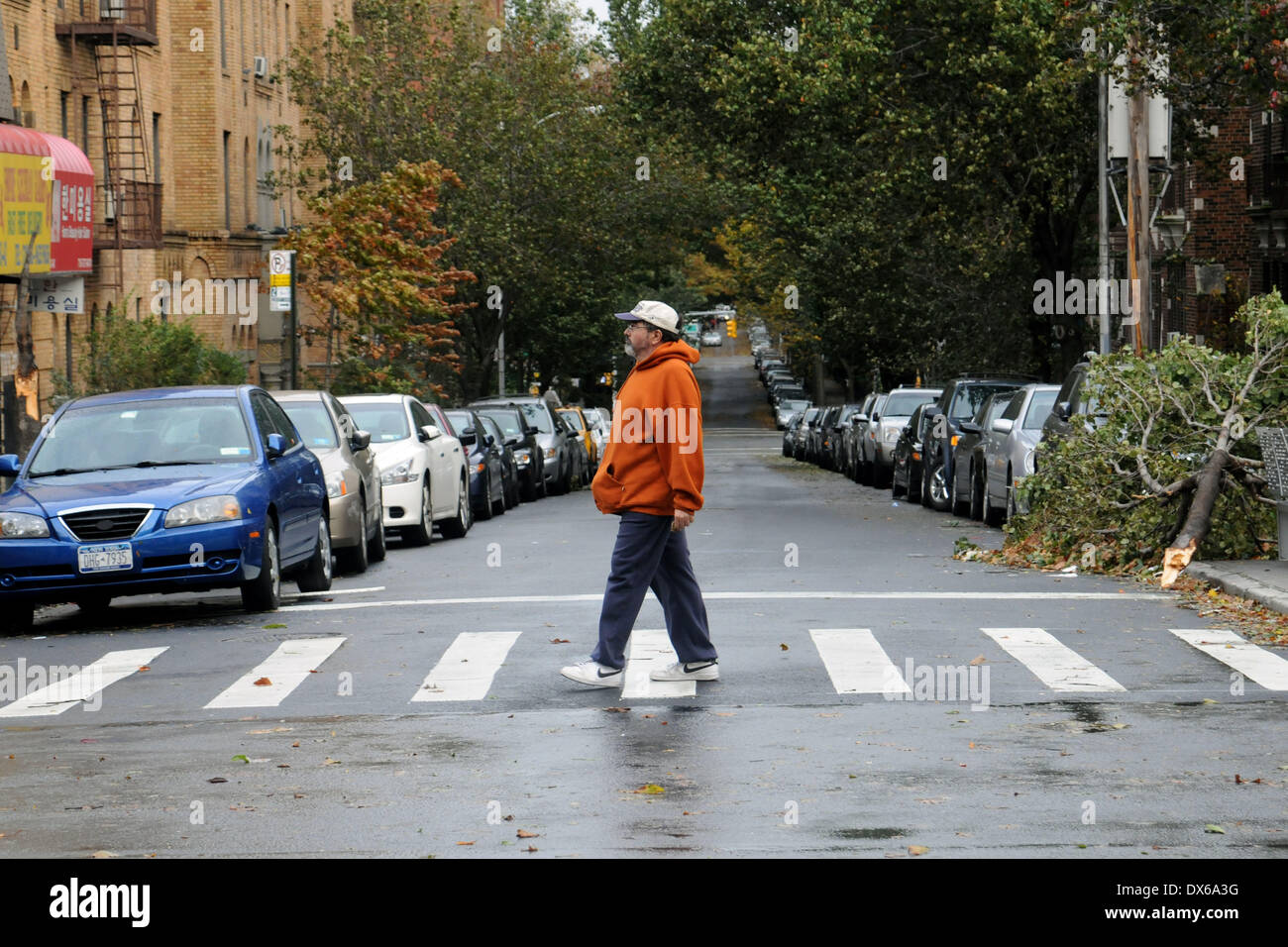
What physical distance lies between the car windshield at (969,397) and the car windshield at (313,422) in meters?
11.3

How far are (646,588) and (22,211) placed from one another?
789 inches

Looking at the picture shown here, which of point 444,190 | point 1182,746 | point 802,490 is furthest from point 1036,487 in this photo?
point 444,190

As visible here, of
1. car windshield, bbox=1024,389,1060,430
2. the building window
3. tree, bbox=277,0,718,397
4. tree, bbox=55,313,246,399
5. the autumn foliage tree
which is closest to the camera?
car windshield, bbox=1024,389,1060,430

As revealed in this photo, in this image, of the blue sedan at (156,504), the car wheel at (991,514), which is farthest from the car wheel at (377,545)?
the car wheel at (991,514)

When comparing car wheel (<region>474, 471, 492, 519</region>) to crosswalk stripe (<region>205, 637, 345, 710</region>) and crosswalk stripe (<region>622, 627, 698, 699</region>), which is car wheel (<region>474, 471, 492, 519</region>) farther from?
crosswalk stripe (<region>205, 637, 345, 710</region>)

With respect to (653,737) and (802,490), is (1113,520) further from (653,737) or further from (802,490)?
(802,490)

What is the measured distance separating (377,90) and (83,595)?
37.8 metres

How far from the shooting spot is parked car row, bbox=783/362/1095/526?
22.3 m

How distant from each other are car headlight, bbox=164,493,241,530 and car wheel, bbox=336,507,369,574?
4.46m

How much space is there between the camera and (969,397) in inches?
1140

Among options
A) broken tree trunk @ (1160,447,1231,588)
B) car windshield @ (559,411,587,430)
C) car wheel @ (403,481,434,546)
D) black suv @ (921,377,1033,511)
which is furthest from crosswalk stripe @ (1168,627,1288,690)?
car windshield @ (559,411,587,430)

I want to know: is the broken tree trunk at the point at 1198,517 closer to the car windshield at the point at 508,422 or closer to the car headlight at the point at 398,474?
the car headlight at the point at 398,474

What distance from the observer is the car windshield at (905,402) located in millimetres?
37906

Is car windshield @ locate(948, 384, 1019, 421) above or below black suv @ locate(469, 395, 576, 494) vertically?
above
